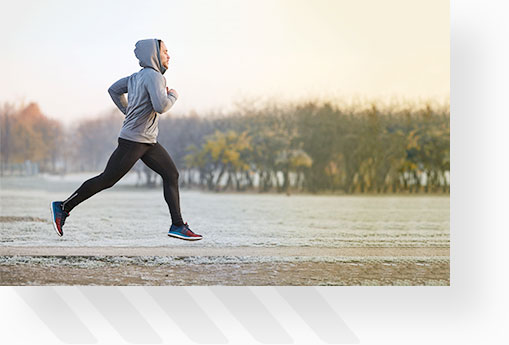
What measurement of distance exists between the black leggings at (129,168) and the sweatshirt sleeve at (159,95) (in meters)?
0.30

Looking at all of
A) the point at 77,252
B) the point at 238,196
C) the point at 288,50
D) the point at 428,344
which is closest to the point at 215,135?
the point at 238,196

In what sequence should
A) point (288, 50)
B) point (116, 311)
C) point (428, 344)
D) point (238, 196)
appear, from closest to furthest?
point (428, 344) < point (116, 311) < point (288, 50) < point (238, 196)

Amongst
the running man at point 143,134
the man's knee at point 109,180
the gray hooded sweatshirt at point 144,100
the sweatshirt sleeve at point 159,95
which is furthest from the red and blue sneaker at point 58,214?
the sweatshirt sleeve at point 159,95

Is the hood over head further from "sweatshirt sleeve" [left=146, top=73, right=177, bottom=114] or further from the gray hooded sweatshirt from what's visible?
"sweatshirt sleeve" [left=146, top=73, right=177, bottom=114]

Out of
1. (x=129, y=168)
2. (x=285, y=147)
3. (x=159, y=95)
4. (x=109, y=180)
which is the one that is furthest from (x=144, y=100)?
(x=285, y=147)

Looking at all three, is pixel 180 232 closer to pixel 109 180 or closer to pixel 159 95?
pixel 109 180

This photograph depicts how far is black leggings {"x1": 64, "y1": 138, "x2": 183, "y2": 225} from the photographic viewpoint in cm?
438

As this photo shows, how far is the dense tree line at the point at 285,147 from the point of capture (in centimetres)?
721

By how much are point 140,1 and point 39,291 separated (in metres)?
2.98

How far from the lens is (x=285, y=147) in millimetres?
7500

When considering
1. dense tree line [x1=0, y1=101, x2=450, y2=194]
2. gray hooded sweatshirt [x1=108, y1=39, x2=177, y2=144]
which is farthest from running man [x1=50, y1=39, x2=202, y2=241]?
dense tree line [x1=0, y1=101, x2=450, y2=194]

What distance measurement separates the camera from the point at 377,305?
6.19m

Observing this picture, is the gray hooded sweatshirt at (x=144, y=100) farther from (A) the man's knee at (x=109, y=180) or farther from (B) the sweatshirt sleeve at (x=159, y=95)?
(A) the man's knee at (x=109, y=180)

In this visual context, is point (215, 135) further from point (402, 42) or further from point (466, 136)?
point (466, 136)
